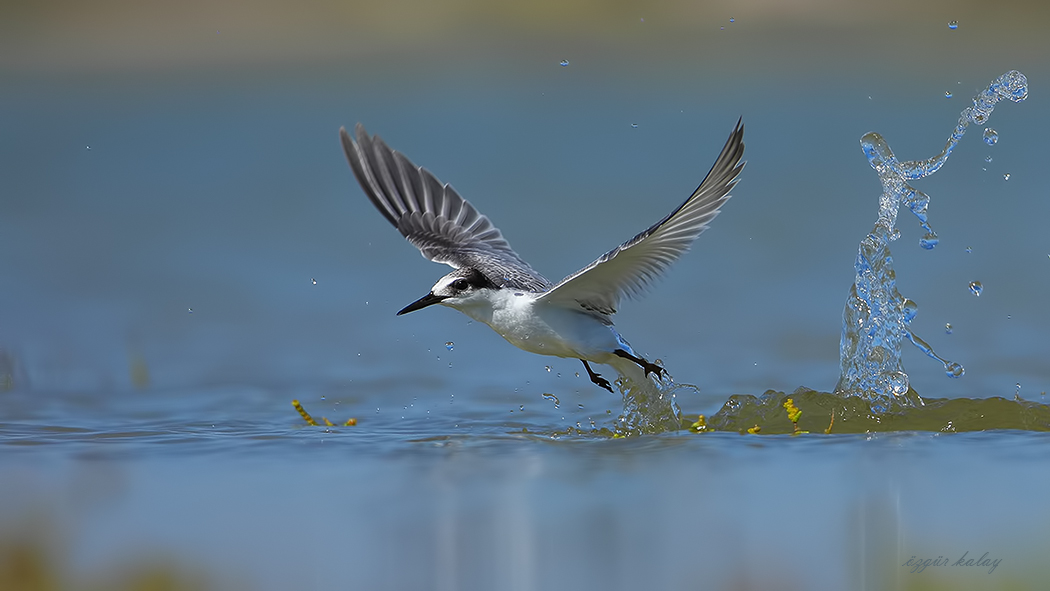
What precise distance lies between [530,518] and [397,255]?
7.11m

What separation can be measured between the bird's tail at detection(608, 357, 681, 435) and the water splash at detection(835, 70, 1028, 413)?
107 centimetres

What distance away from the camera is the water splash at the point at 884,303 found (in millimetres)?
8156

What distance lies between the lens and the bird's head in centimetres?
817

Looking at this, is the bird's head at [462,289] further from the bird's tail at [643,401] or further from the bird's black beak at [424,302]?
the bird's tail at [643,401]

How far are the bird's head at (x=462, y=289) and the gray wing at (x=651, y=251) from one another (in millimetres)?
487

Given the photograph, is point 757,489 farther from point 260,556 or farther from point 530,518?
point 260,556

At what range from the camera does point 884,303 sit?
857cm

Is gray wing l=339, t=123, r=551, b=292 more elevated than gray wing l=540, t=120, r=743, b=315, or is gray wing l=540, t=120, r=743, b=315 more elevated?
gray wing l=339, t=123, r=551, b=292

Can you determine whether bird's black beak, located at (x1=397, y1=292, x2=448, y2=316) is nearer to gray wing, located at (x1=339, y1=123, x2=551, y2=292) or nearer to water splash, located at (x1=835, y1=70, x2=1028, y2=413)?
gray wing, located at (x1=339, y1=123, x2=551, y2=292)

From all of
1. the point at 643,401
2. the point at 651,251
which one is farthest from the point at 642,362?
the point at 651,251

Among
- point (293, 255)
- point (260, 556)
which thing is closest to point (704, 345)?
point (293, 255)

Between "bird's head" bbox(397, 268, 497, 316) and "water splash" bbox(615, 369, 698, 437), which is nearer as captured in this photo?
"water splash" bbox(615, 369, 698, 437)

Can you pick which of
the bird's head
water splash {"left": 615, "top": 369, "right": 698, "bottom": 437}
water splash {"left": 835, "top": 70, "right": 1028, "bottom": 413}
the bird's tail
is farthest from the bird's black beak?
water splash {"left": 835, "top": 70, "right": 1028, "bottom": 413}

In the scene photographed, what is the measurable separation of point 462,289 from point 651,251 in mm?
1298
